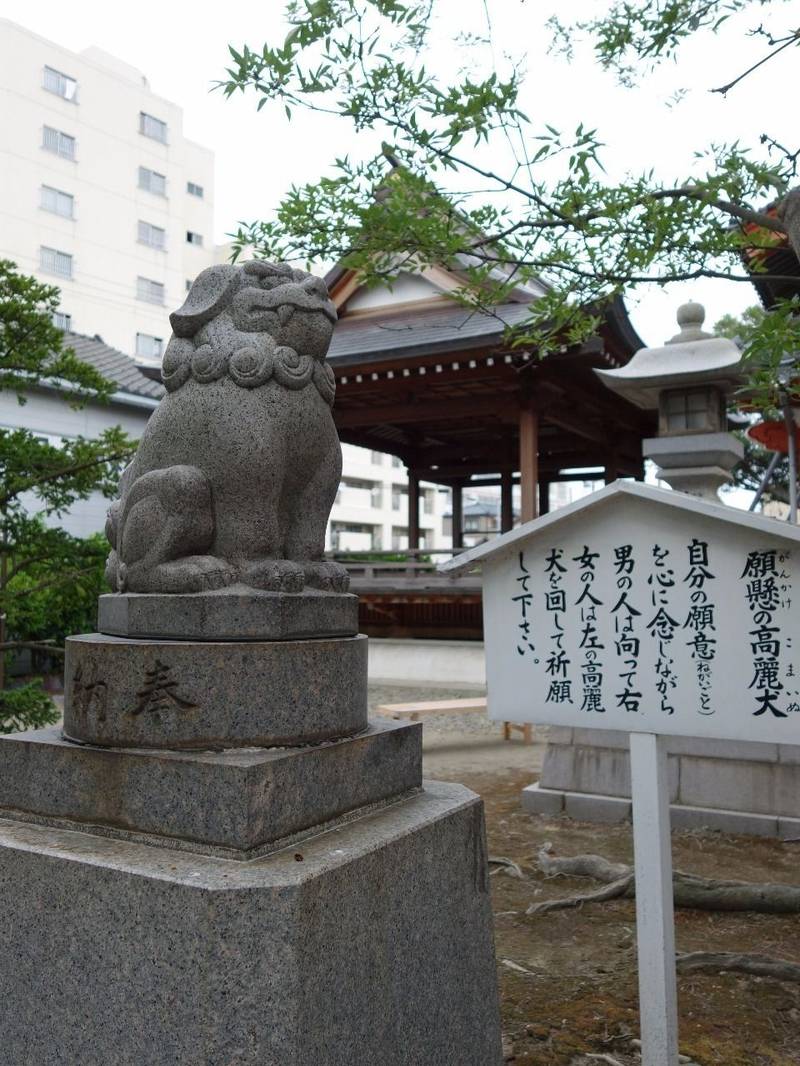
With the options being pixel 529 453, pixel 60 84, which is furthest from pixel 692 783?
pixel 60 84

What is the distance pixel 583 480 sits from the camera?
18.8 metres

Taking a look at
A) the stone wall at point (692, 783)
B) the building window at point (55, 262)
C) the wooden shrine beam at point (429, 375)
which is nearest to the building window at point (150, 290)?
the building window at point (55, 262)

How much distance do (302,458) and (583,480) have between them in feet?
55.1

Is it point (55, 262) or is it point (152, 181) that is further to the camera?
point (152, 181)

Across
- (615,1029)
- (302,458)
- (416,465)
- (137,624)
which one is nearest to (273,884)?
(137,624)

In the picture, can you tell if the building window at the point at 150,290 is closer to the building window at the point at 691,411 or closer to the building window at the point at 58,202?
the building window at the point at 58,202

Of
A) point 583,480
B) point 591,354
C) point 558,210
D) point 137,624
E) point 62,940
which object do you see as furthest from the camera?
point 583,480

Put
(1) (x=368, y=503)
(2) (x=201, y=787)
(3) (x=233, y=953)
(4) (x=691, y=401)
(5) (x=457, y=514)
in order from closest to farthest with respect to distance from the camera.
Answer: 1. (3) (x=233, y=953)
2. (2) (x=201, y=787)
3. (4) (x=691, y=401)
4. (5) (x=457, y=514)
5. (1) (x=368, y=503)

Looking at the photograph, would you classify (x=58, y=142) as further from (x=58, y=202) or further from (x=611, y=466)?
(x=611, y=466)

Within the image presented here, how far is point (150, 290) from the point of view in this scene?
27.3 m

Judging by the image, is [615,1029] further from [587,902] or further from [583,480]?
[583,480]

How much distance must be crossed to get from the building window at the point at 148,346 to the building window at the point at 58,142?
220 inches

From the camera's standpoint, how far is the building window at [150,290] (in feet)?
87.8

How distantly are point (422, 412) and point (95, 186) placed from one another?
59.4 ft
